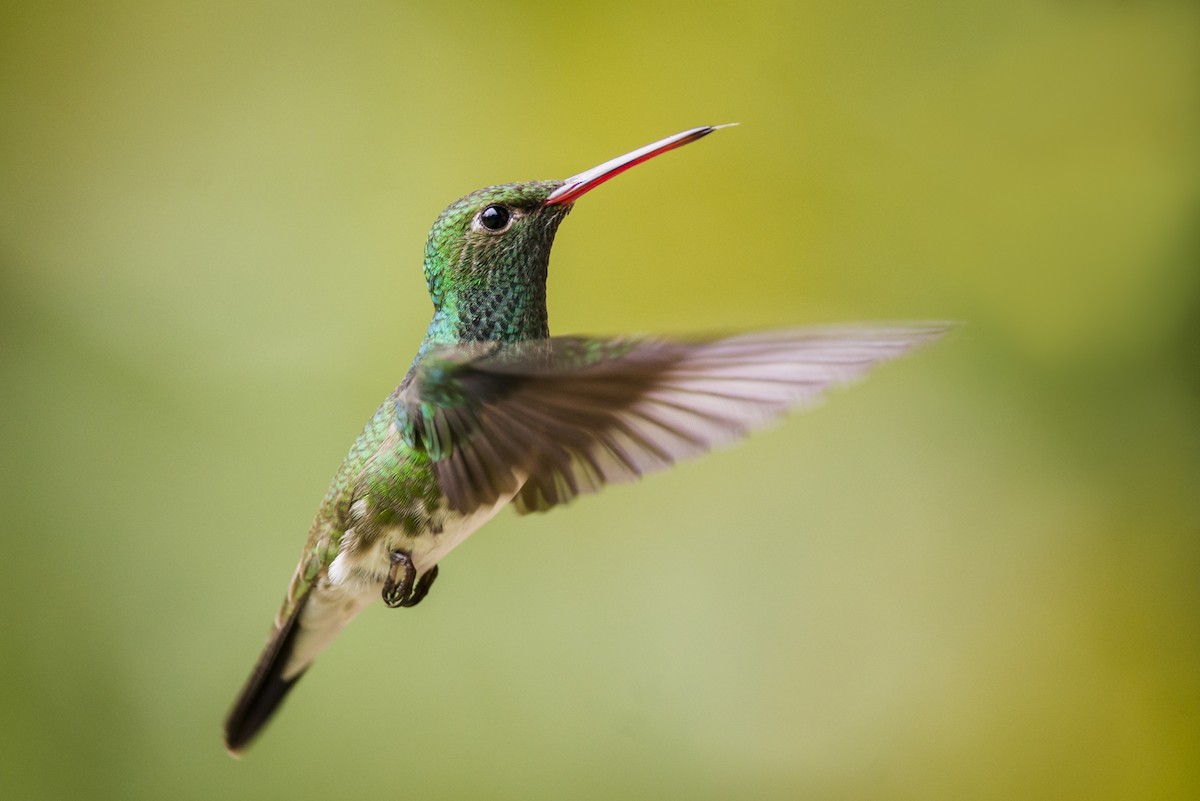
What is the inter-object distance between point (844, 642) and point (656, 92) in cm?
114

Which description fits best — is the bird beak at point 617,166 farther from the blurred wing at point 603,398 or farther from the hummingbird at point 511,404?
the blurred wing at point 603,398

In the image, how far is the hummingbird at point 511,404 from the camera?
701mm

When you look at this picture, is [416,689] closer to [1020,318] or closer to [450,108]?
[450,108]

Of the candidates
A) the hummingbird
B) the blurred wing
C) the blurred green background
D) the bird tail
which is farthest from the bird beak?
the blurred green background

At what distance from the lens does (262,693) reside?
3.76 feet

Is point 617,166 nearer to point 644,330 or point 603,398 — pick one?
point 603,398

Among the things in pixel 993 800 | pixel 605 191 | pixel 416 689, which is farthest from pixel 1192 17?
pixel 416 689

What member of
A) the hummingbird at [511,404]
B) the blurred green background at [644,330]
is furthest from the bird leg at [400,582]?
the blurred green background at [644,330]

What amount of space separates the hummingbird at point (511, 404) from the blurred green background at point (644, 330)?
3.29 ft

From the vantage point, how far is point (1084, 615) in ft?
7.00

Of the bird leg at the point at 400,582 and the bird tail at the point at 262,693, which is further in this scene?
the bird tail at the point at 262,693

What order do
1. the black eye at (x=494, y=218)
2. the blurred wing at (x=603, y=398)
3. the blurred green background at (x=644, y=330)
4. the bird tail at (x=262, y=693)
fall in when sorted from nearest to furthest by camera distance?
the blurred wing at (x=603, y=398), the black eye at (x=494, y=218), the bird tail at (x=262, y=693), the blurred green background at (x=644, y=330)

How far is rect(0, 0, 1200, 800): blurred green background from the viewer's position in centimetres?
202

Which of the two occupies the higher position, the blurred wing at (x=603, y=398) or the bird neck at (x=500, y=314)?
the bird neck at (x=500, y=314)
